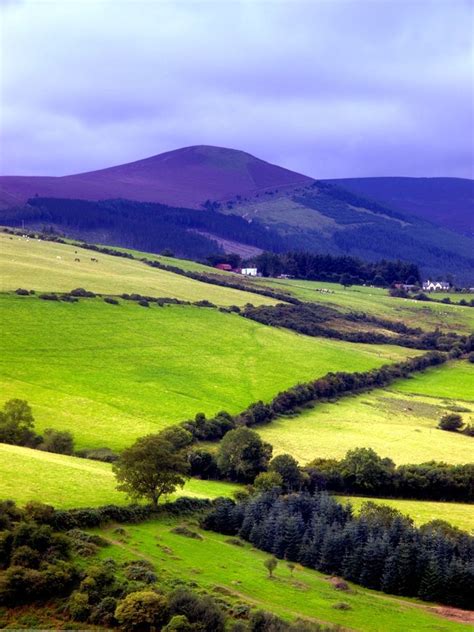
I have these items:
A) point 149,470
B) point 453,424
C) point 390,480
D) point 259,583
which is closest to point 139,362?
point 453,424

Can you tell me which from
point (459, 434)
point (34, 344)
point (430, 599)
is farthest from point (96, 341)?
point (430, 599)

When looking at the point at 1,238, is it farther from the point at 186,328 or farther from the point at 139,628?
the point at 139,628

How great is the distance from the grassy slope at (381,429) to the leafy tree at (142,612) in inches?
1619

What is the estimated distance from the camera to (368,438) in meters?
93.2

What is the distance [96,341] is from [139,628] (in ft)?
252

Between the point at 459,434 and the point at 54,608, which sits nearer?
the point at 54,608

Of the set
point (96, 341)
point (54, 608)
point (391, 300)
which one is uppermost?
point (391, 300)

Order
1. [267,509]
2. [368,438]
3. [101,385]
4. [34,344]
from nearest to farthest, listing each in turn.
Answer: [267,509] < [368,438] < [101,385] < [34,344]

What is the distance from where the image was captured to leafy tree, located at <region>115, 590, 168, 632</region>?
41.1 meters

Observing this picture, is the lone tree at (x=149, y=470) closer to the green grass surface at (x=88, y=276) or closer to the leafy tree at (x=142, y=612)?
the leafy tree at (x=142, y=612)

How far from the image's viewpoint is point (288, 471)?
239ft

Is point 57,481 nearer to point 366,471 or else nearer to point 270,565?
point 270,565

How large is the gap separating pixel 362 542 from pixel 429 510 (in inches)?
568

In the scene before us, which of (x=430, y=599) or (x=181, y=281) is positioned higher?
(x=181, y=281)
